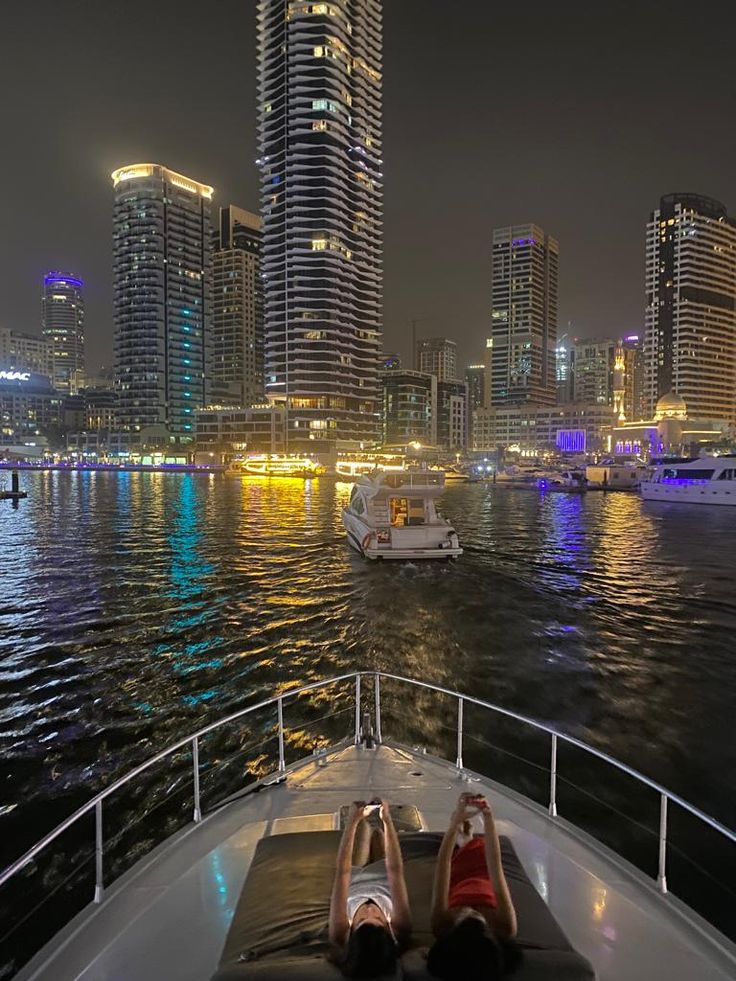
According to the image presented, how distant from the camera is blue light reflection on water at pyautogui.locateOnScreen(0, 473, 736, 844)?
9977 mm

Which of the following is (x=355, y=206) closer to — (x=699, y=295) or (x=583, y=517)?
(x=699, y=295)

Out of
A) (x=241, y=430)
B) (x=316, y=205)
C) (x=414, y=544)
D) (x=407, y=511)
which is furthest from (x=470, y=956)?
(x=316, y=205)

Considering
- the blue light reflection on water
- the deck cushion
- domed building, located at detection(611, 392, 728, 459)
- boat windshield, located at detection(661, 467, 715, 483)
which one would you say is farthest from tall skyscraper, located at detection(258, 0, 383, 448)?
the deck cushion

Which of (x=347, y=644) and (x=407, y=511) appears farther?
(x=407, y=511)

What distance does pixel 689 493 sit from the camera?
67.2 metres

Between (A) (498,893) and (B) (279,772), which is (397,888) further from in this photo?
(B) (279,772)

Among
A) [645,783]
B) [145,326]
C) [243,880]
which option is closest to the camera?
[243,880]

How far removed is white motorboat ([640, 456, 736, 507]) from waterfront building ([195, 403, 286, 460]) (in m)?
109

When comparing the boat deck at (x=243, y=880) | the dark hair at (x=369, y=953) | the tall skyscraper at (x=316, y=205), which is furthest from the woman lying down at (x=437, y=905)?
the tall skyscraper at (x=316, y=205)

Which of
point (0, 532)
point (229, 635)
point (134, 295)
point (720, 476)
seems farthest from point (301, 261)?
point (229, 635)

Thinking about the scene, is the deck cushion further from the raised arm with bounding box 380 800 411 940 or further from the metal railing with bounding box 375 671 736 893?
the metal railing with bounding box 375 671 736 893

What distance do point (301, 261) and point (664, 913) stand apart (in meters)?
173

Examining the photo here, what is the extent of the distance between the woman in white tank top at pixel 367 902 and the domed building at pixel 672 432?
176 m

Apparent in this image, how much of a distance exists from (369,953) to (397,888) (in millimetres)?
485
